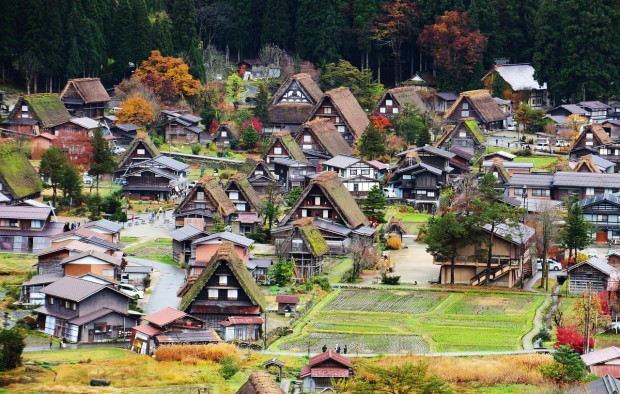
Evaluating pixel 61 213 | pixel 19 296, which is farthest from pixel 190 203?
pixel 19 296

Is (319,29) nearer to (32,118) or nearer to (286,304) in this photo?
(32,118)

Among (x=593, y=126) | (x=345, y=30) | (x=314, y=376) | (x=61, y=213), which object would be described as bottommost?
(x=314, y=376)

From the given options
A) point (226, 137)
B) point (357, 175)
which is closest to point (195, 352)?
point (357, 175)

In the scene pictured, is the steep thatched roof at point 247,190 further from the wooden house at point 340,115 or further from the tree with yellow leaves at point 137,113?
the wooden house at point 340,115

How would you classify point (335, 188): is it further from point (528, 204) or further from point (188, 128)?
point (188, 128)

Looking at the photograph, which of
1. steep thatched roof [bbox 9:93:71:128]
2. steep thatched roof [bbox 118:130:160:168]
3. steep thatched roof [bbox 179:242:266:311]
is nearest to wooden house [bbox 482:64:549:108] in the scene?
steep thatched roof [bbox 118:130:160:168]

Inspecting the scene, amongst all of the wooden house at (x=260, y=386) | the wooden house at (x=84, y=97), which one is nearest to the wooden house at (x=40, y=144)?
the wooden house at (x=84, y=97)
